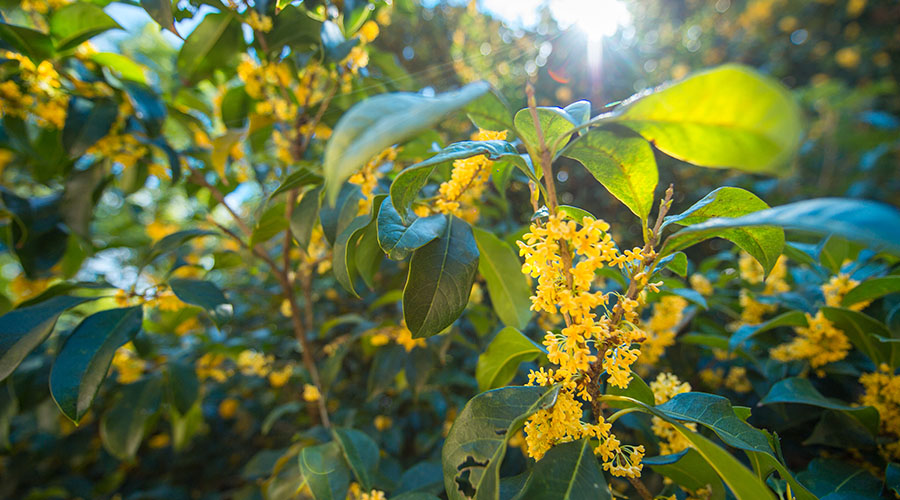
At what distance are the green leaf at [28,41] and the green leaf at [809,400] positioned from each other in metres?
1.99

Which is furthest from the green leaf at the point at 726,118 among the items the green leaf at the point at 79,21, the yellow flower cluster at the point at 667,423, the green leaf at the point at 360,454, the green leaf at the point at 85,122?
the green leaf at the point at 79,21

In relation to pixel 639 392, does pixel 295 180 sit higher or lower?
higher

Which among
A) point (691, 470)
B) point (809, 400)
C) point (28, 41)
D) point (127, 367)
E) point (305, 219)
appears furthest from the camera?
point (127, 367)

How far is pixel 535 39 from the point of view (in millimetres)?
2822

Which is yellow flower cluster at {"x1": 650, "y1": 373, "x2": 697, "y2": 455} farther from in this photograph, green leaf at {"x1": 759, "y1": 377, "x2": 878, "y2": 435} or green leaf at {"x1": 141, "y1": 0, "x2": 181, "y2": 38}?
green leaf at {"x1": 141, "y1": 0, "x2": 181, "y2": 38}

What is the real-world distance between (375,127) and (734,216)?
1.91 ft

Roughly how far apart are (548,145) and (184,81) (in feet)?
4.76

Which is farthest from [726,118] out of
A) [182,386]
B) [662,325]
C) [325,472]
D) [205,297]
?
[182,386]

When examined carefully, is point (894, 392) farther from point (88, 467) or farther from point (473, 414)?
point (88, 467)

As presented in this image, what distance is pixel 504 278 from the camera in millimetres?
863

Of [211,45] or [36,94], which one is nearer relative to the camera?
[211,45]

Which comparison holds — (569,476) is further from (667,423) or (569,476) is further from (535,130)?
(535,130)

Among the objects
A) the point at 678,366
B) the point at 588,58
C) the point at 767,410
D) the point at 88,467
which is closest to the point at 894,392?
the point at 767,410

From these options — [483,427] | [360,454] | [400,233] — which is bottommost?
[360,454]
